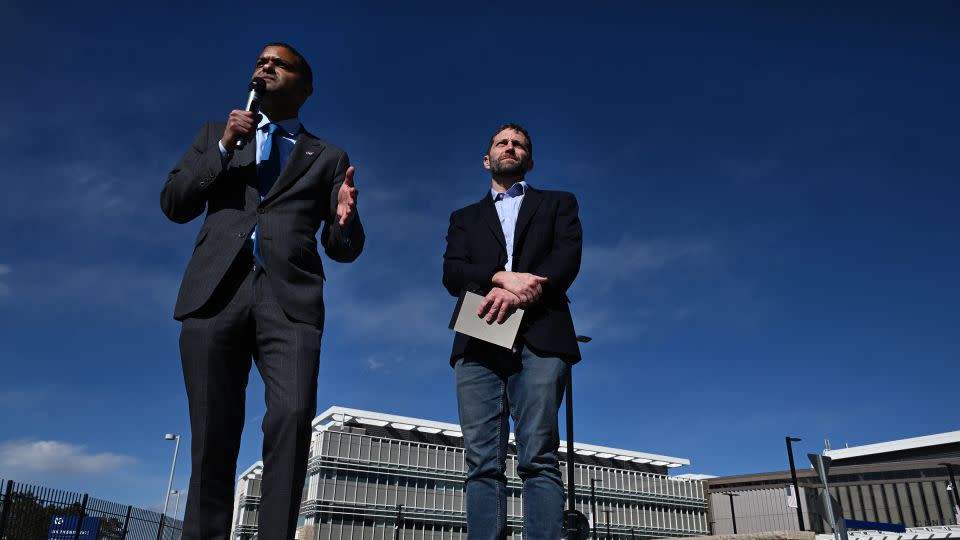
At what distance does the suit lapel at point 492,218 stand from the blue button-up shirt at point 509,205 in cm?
3

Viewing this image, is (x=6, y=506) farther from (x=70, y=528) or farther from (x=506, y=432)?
(x=506, y=432)

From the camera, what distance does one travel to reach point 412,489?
6994cm

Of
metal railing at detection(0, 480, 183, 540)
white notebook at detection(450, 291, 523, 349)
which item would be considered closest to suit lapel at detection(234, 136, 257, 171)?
white notebook at detection(450, 291, 523, 349)

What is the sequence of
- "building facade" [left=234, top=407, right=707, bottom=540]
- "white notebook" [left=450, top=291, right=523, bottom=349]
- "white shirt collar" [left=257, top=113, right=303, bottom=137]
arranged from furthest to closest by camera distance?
"building facade" [left=234, top=407, right=707, bottom=540]
"white notebook" [left=450, top=291, right=523, bottom=349]
"white shirt collar" [left=257, top=113, right=303, bottom=137]

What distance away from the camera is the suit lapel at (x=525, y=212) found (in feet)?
12.2

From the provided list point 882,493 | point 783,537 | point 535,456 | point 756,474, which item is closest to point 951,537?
point 783,537

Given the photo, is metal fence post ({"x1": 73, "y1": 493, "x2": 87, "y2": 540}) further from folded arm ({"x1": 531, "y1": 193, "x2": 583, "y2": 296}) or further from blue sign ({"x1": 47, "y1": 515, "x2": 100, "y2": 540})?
folded arm ({"x1": 531, "y1": 193, "x2": 583, "y2": 296})

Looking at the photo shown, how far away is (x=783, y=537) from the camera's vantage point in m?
4.45

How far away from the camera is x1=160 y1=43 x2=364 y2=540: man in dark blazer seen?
2.37m

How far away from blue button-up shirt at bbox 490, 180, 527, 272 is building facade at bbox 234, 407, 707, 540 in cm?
5871

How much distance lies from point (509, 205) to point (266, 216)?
1.67m

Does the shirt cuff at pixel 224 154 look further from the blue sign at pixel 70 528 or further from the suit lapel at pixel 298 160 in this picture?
the blue sign at pixel 70 528

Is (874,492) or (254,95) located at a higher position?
(874,492)

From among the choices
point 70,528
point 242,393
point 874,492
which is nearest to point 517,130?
point 242,393
